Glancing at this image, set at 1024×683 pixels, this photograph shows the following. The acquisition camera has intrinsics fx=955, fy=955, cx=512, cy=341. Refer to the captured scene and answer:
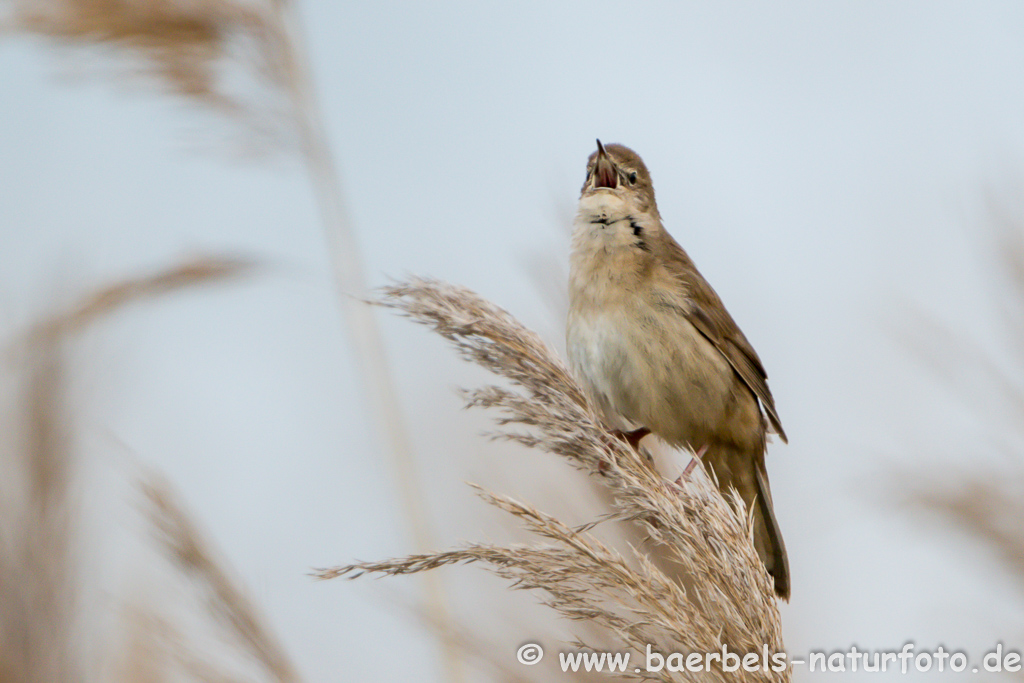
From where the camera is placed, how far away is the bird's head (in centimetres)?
309

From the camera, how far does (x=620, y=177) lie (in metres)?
3.13

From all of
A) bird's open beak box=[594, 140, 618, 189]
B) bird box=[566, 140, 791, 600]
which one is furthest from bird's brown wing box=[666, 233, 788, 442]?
bird's open beak box=[594, 140, 618, 189]

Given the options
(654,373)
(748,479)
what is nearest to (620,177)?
(654,373)

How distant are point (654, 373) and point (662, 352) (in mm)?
70

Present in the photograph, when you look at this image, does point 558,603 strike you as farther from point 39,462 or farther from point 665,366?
point 665,366

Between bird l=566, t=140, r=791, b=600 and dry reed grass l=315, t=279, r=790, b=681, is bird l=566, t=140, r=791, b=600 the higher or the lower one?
the higher one

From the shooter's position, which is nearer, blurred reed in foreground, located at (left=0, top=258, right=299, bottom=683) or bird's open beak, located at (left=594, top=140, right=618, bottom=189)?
blurred reed in foreground, located at (left=0, top=258, right=299, bottom=683)

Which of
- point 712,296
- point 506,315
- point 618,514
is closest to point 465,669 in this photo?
point 618,514

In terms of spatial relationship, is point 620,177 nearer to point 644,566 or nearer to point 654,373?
point 654,373

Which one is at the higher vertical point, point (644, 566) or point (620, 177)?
point (620, 177)

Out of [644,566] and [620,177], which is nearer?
[644,566]

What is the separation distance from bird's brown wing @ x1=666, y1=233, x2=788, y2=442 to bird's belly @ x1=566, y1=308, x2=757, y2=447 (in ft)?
0.17

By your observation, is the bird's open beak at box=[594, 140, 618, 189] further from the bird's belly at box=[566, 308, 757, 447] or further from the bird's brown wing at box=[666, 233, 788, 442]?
the bird's belly at box=[566, 308, 757, 447]

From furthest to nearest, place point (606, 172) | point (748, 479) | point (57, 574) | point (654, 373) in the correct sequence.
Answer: point (606, 172) < point (748, 479) < point (654, 373) < point (57, 574)
